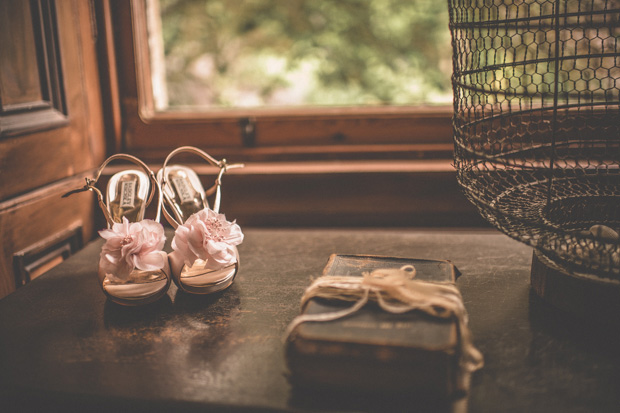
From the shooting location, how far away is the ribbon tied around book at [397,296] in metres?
0.54

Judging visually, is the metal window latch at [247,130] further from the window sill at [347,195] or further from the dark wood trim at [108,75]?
the dark wood trim at [108,75]

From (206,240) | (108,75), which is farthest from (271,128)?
(206,240)

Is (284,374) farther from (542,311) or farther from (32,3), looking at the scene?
(32,3)

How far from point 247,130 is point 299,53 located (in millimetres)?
331

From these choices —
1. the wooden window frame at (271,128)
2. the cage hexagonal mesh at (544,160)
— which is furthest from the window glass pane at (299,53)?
the cage hexagonal mesh at (544,160)

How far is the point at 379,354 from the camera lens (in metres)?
0.51

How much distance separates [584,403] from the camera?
1.67 feet

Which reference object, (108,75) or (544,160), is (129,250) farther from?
(108,75)

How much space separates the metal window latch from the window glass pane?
0.44ft

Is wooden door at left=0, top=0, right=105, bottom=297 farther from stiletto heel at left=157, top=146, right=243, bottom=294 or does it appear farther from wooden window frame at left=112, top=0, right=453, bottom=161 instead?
stiletto heel at left=157, top=146, right=243, bottom=294

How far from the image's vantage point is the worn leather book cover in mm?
500

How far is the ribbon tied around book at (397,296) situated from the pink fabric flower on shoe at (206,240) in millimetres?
171

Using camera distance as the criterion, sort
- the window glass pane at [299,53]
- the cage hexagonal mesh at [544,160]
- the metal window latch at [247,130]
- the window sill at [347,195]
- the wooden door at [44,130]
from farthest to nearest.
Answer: the window glass pane at [299,53]
the metal window latch at [247,130]
the window sill at [347,195]
the wooden door at [44,130]
the cage hexagonal mesh at [544,160]

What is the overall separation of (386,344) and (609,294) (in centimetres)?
31
